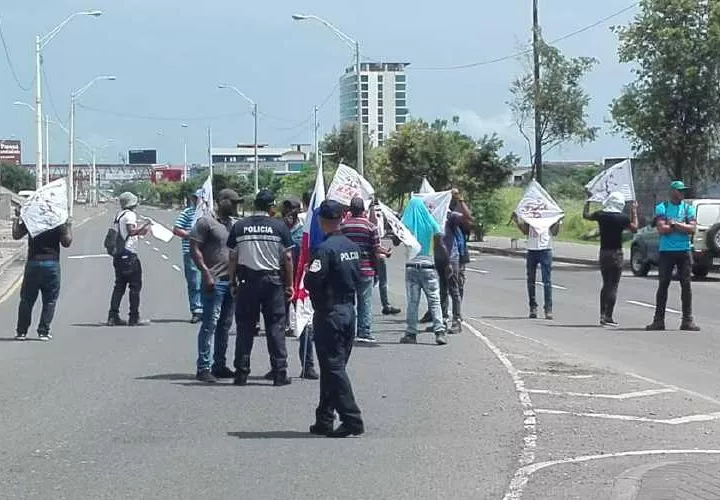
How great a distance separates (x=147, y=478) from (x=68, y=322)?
39.5 feet

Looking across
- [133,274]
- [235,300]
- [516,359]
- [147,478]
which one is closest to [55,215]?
[133,274]

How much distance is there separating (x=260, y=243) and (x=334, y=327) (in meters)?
2.39

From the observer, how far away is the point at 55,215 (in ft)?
54.8

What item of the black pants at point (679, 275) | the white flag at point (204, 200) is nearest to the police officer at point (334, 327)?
the white flag at point (204, 200)

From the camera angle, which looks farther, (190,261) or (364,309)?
(190,261)

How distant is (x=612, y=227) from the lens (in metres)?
18.2

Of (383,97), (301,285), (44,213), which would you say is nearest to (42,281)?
(44,213)

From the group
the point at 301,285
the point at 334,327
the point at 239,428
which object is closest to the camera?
the point at 334,327

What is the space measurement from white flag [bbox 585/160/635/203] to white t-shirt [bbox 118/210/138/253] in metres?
6.87

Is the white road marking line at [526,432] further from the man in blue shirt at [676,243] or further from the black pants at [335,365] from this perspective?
the man in blue shirt at [676,243]

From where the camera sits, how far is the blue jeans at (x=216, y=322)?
12.9m

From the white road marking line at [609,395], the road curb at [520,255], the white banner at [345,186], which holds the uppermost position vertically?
the white banner at [345,186]

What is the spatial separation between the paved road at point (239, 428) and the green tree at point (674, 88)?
23178mm

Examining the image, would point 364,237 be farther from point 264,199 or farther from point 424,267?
point 264,199
